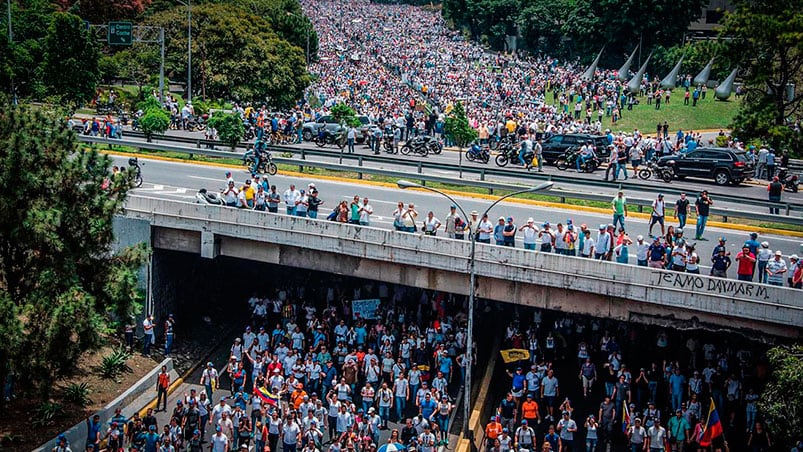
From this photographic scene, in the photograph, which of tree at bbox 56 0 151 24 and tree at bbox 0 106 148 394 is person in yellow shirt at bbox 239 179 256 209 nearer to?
tree at bbox 0 106 148 394

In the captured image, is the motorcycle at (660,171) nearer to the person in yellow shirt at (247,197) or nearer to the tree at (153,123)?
the person in yellow shirt at (247,197)

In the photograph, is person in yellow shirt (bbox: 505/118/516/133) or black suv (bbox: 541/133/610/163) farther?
person in yellow shirt (bbox: 505/118/516/133)

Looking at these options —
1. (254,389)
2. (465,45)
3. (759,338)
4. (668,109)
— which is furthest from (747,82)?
(465,45)

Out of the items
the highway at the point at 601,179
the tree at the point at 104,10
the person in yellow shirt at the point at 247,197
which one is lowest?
the person in yellow shirt at the point at 247,197

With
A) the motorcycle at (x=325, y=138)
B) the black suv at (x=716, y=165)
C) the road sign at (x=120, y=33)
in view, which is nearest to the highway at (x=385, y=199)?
the black suv at (x=716, y=165)

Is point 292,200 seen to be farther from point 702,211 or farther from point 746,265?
point 746,265

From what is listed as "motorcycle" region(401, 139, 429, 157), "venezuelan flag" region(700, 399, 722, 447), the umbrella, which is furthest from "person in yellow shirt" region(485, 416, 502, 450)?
"motorcycle" region(401, 139, 429, 157)

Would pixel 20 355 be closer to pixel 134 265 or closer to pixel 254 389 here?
pixel 134 265
